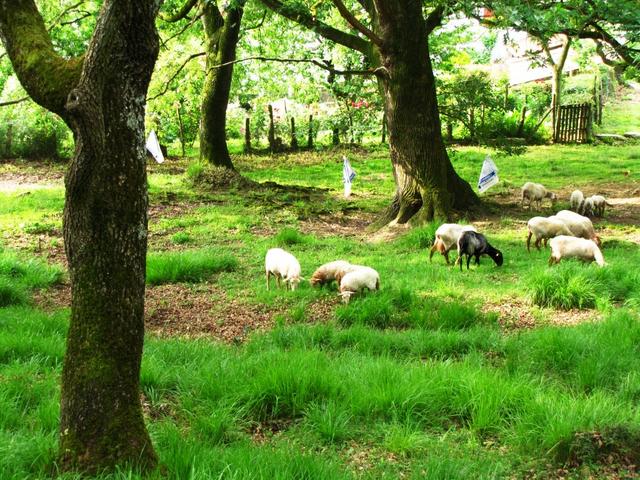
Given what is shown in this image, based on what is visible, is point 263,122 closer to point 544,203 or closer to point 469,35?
point 469,35

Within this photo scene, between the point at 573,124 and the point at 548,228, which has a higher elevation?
the point at 573,124

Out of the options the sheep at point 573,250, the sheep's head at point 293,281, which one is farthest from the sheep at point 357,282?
the sheep at point 573,250

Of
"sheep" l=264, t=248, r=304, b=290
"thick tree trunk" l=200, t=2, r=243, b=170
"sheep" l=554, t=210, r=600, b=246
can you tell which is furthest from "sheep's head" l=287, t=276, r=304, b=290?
"thick tree trunk" l=200, t=2, r=243, b=170

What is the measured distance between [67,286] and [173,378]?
4456 millimetres

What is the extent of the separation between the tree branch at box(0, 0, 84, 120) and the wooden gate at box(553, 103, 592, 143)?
86.9 feet

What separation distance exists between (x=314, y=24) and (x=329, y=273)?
231 inches

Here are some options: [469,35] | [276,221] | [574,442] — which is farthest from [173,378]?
[469,35]

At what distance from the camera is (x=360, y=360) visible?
5.42m

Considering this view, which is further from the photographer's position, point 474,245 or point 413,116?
point 413,116

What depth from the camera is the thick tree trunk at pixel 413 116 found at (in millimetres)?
11578

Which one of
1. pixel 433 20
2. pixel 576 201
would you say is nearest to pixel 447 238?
pixel 576 201

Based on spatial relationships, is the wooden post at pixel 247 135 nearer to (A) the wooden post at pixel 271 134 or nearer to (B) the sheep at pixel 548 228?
(A) the wooden post at pixel 271 134

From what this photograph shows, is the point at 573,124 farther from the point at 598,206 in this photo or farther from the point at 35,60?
the point at 35,60

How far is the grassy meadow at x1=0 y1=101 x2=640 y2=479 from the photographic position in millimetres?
3707
